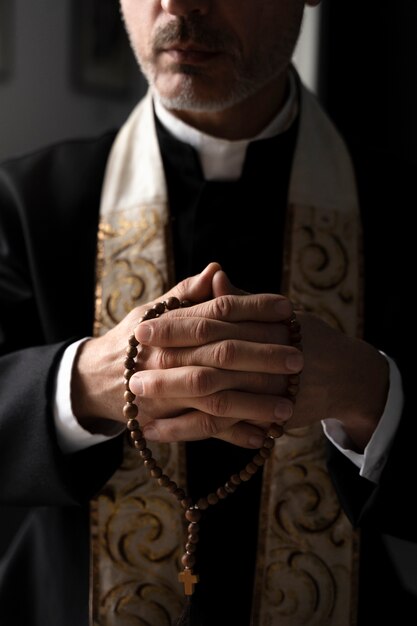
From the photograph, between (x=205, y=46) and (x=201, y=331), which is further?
(x=205, y=46)

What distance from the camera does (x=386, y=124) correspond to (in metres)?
2.48

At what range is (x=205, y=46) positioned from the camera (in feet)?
4.84

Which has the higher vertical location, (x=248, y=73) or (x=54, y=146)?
(x=248, y=73)

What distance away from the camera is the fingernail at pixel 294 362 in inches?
46.9

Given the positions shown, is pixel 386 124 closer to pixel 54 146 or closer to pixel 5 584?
pixel 54 146

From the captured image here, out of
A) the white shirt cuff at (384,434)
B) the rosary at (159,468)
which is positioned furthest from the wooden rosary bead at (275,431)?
the white shirt cuff at (384,434)

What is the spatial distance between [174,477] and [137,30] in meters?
0.83

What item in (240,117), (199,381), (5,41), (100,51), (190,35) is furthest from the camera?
(100,51)

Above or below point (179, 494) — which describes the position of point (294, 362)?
above

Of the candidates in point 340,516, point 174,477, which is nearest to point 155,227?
point 174,477

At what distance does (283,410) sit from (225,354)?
120 millimetres

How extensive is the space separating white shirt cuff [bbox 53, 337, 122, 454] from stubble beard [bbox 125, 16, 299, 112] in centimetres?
48

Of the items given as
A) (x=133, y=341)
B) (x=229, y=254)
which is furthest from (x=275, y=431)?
(x=229, y=254)

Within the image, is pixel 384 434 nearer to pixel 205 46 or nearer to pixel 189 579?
pixel 189 579
